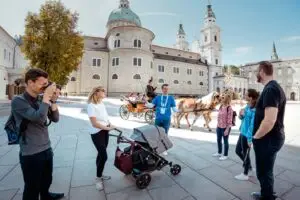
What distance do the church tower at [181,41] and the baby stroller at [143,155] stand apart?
255 feet

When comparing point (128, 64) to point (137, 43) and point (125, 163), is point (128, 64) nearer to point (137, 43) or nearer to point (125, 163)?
point (137, 43)

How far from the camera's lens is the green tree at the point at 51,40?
767 inches

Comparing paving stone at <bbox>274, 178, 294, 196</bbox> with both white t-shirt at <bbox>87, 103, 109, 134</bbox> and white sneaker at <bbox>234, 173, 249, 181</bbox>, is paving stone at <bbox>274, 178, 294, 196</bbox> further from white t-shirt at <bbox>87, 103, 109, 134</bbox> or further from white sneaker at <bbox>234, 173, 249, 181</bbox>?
white t-shirt at <bbox>87, 103, 109, 134</bbox>

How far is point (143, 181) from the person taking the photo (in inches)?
128

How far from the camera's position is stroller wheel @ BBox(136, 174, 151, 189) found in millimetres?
3199

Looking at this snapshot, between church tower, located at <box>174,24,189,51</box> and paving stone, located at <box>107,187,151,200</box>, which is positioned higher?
church tower, located at <box>174,24,189,51</box>

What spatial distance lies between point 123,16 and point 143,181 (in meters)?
52.2

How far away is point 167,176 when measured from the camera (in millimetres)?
3791

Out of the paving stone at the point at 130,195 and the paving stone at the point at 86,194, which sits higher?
the paving stone at the point at 86,194

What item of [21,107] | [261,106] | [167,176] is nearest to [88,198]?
[167,176]

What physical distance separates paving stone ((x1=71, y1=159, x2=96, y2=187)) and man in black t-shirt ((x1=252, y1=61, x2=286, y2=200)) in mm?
3043

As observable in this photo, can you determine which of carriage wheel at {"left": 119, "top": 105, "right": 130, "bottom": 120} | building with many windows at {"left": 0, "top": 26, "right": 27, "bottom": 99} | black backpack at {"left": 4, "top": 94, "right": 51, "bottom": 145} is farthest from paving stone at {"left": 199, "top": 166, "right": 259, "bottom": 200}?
building with many windows at {"left": 0, "top": 26, "right": 27, "bottom": 99}

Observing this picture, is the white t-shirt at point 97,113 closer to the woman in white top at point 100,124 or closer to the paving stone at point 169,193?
the woman in white top at point 100,124

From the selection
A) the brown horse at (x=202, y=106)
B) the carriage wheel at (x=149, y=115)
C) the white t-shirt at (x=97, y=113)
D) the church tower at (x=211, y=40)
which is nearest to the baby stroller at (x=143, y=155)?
the white t-shirt at (x=97, y=113)
